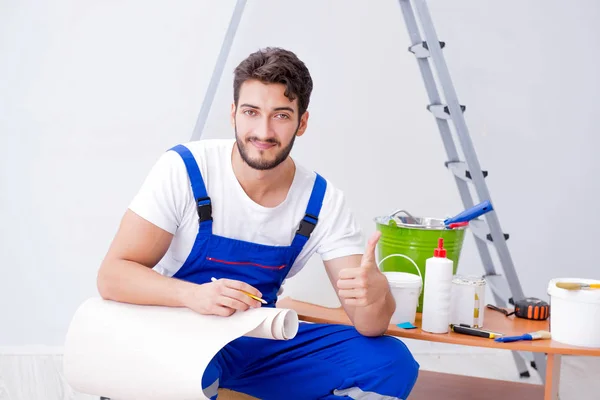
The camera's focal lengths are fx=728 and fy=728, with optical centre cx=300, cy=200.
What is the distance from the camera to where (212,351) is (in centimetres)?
175

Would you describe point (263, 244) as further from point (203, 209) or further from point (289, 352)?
point (289, 352)

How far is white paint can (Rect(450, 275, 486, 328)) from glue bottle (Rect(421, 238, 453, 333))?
0.09 meters

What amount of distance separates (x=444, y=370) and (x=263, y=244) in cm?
167

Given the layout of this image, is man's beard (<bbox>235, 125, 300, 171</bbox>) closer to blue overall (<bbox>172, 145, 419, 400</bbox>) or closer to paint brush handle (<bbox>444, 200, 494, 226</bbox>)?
blue overall (<bbox>172, 145, 419, 400</bbox>)

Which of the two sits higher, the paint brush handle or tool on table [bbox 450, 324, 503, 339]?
the paint brush handle

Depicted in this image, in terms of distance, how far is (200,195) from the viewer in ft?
7.04

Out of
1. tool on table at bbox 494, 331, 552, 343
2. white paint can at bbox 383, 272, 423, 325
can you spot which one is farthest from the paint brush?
white paint can at bbox 383, 272, 423, 325

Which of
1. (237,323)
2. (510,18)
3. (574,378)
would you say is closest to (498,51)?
(510,18)

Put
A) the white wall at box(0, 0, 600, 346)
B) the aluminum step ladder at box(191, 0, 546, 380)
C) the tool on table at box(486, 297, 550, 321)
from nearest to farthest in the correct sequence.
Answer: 1. the tool on table at box(486, 297, 550, 321)
2. the aluminum step ladder at box(191, 0, 546, 380)
3. the white wall at box(0, 0, 600, 346)

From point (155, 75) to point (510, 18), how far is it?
5.90 feet

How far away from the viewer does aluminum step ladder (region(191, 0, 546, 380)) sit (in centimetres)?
287

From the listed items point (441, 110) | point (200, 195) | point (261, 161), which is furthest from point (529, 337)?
point (441, 110)

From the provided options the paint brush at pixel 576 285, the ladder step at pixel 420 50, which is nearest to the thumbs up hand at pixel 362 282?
the paint brush at pixel 576 285

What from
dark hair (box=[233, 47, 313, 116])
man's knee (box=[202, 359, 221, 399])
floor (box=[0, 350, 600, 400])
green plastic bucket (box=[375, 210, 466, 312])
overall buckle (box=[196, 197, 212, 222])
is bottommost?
floor (box=[0, 350, 600, 400])
